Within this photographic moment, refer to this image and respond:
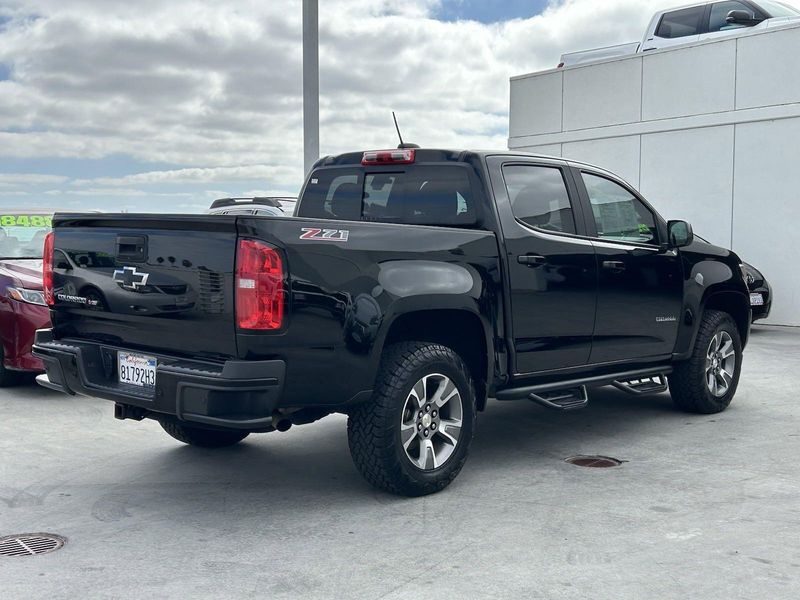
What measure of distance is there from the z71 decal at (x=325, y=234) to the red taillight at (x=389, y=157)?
4.71 feet

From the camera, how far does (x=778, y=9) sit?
1725 centimetres

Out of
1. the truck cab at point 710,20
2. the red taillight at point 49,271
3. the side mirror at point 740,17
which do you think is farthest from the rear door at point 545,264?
the truck cab at point 710,20

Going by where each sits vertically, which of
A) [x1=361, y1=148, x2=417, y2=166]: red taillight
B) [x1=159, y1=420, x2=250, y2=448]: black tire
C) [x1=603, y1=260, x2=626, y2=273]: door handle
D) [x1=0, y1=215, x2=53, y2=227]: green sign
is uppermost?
[x1=361, y1=148, x2=417, y2=166]: red taillight

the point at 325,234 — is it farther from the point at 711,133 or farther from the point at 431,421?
the point at 711,133

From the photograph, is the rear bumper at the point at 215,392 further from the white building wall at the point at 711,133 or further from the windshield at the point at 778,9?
the windshield at the point at 778,9

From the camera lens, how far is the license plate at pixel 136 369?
5051 mm

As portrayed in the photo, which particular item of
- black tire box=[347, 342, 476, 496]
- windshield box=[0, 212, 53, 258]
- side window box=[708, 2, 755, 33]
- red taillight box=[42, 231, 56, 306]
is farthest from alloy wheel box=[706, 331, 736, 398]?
side window box=[708, 2, 755, 33]

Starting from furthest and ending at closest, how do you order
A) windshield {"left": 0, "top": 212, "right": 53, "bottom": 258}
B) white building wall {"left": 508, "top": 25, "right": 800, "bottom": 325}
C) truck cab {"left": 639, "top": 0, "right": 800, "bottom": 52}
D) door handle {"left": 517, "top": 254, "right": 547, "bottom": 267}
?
truck cab {"left": 639, "top": 0, "right": 800, "bottom": 52} → white building wall {"left": 508, "top": 25, "right": 800, "bottom": 325} → windshield {"left": 0, "top": 212, "right": 53, "bottom": 258} → door handle {"left": 517, "top": 254, "right": 547, "bottom": 267}

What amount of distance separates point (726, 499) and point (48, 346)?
153 inches

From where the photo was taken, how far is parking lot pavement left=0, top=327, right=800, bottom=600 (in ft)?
13.6

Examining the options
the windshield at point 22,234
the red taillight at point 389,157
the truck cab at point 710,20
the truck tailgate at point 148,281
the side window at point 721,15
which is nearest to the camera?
the truck tailgate at point 148,281

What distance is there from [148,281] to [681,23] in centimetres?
1609

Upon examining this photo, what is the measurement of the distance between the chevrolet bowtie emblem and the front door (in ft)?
9.94

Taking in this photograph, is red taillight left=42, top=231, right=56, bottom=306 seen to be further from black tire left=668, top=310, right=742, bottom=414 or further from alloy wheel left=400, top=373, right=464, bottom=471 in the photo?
black tire left=668, top=310, right=742, bottom=414
